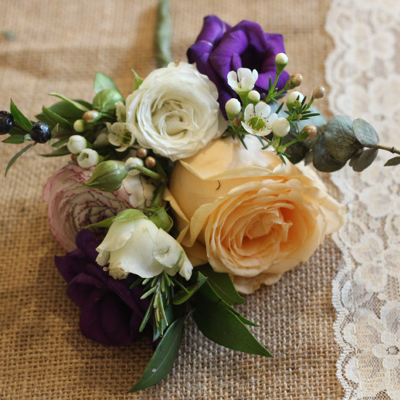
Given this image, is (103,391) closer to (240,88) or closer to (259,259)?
(259,259)

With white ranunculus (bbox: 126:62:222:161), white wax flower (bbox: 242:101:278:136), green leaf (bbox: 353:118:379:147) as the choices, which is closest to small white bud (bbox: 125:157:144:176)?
white ranunculus (bbox: 126:62:222:161)

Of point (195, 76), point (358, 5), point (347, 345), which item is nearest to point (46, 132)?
point (195, 76)

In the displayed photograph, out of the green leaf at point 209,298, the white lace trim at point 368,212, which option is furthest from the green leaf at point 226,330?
the white lace trim at point 368,212

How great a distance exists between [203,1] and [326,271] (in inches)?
20.8

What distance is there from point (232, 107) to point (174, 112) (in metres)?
0.07

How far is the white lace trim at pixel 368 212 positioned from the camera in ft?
1.64

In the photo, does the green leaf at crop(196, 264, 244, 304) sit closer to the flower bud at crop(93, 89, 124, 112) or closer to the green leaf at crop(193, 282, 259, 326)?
the green leaf at crop(193, 282, 259, 326)

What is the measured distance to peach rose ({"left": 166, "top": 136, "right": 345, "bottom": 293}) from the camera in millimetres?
450

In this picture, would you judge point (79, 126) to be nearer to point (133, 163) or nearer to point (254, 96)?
point (133, 163)

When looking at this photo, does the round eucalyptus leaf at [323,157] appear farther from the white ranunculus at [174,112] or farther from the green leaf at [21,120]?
the green leaf at [21,120]

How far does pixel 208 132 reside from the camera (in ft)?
1.56

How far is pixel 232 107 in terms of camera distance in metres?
0.44

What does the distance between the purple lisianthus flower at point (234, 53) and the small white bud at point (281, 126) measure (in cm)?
6

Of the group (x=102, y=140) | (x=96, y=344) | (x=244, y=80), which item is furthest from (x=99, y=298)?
(x=244, y=80)
